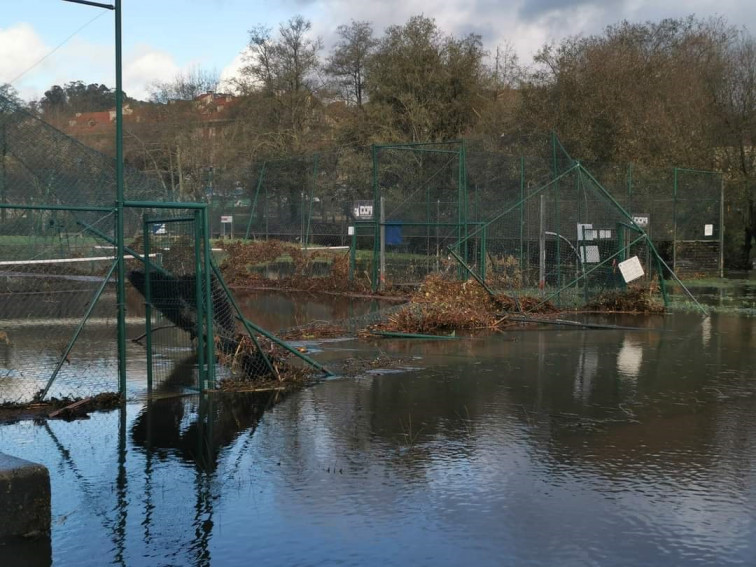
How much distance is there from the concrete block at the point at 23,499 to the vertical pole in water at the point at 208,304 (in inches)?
175

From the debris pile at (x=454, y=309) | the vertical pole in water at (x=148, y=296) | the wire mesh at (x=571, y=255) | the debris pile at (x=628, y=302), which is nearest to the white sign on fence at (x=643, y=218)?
the wire mesh at (x=571, y=255)

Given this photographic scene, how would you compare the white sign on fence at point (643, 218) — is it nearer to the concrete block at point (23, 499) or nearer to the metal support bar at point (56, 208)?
the metal support bar at point (56, 208)

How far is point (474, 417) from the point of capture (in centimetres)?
910

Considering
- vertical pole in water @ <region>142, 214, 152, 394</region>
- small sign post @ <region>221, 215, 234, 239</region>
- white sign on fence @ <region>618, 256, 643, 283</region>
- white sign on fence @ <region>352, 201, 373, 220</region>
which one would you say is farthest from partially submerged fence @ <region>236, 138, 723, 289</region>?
vertical pole in water @ <region>142, 214, 152, 394</region>

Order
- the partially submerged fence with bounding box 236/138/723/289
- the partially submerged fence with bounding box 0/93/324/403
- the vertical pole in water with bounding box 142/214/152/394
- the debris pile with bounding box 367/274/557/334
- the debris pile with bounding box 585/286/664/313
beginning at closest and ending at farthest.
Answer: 1. the partially submerged fence with bounding box 0/93/324/403
2. the vertical pole in water with bounding box 142/214/152/394
3. the debris pile with bounding box 367/274/557/334
4. the debris pile with bounding box 585/286/664/313
5. the partially submerged fence with bounding box 236/138/723/289

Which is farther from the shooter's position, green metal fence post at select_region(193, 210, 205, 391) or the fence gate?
the fence gate

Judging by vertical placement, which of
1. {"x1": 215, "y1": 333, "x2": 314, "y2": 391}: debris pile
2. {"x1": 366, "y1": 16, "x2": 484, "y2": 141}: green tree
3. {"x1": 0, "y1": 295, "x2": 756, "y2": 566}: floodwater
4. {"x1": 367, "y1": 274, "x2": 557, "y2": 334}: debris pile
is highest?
{"x1": 366, "y1": 16, "x2": 484, "y2": 141}: green tree

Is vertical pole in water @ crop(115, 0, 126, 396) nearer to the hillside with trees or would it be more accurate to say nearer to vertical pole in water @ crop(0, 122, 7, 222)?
vertical pole in water @ crop(0, 122, 7, 222)

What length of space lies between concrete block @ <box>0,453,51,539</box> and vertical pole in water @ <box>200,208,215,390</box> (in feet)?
14.6

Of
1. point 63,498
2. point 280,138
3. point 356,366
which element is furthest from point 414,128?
point 63,498

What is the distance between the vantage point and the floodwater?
5.60 metres

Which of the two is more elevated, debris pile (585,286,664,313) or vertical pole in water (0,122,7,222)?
vertical pole in water (0,122,7,222)

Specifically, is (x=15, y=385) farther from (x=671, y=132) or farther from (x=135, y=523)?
(x=671, y=132)

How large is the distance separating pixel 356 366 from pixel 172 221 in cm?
329
